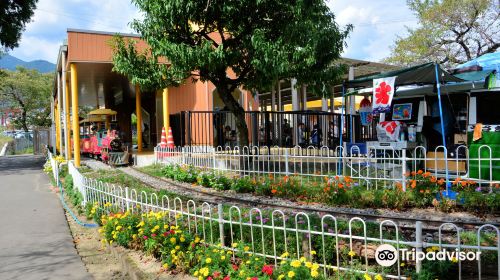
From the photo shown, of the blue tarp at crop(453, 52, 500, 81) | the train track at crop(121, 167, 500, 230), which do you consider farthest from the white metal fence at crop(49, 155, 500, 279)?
the blue tarp at crop(453, 52, 500, 81)

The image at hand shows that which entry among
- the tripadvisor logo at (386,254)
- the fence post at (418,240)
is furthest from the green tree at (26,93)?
the fence post at (418,240)

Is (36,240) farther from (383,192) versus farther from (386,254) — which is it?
(383,192)

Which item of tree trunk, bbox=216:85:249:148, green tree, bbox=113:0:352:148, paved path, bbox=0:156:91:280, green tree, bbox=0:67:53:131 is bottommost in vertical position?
paved path, bbox=0:156:91:280

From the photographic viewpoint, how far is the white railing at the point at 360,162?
6.99m

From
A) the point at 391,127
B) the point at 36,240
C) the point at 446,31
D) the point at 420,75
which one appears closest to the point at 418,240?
the point at 420,75

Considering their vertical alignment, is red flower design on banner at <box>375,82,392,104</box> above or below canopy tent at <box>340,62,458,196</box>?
below

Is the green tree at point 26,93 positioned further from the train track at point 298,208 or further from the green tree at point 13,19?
the train track at point 298,208

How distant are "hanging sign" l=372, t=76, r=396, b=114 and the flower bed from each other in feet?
5.96

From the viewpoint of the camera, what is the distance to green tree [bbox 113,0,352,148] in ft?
24.5

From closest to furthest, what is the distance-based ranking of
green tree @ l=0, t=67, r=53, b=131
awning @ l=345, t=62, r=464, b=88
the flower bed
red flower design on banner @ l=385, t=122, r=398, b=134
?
the flower bed
awning @ l=345, t=62, r=464, b=88
red flower design on banner @ l=385, t=122, r=398, b=134
green tree @ l=0, t=67, r=53, b=131

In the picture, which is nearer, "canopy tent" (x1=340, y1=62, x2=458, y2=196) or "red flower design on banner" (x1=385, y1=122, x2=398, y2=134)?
"canopy tent" (x1=340, y1=62, x2=458, y2=196)

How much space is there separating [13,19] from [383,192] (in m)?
22.7

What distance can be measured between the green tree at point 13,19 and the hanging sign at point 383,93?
20716 mm

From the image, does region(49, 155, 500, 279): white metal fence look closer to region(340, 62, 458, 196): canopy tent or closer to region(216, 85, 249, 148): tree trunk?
region(340, 62, 458, 196): canopy tent
